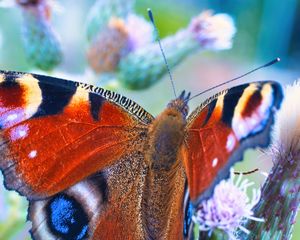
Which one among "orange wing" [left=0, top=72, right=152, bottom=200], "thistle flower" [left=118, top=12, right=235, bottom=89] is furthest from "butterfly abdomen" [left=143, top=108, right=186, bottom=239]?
"thistle flower" [left=118, top=12, right=235, bottom=89]

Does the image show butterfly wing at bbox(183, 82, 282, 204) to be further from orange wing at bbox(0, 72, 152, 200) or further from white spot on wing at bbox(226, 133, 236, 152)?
orange wing at bbox(0, 72, 152, 200)

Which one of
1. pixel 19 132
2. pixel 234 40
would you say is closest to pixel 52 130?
pixel 19 132

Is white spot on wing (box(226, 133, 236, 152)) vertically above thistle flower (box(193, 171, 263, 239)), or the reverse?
white spot on wing (box(226, 133, 236, 152))

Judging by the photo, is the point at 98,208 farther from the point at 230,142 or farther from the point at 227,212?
the point at 230,142

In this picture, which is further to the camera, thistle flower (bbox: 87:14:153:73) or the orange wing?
thistle flower (bbox: 87:14:153:73)

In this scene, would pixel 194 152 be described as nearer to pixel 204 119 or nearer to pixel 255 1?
pixel 204 119

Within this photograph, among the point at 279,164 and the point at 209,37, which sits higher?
the point at 209,37

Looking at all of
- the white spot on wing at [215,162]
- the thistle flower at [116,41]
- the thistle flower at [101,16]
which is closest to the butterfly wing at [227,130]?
the white spot on wing at [215,162]

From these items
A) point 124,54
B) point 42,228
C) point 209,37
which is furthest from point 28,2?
point 42,228
